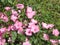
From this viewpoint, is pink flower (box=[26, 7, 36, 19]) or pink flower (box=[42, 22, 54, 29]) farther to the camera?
pink flower (box=[26, 7, 36, 19])

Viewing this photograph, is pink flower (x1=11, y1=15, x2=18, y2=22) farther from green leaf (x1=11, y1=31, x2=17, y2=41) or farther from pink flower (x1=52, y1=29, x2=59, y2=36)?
pink flower (x1=52, y1=29, x2=59, y2=36)

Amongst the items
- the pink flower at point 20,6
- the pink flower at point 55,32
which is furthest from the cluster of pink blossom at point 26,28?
the pink flower at point 20,6

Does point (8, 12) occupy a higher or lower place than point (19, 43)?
higher

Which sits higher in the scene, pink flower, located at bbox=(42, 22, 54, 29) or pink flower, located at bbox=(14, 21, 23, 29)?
pink flower, located at bbox=(14, 21, 23, 29)

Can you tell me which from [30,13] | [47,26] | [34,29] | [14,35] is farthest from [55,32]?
[14,35]

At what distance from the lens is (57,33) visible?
391 centimetres

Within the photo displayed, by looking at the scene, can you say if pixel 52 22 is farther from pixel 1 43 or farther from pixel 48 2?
pixel 1 43

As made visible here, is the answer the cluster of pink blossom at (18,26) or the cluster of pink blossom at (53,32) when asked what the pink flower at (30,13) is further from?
the cluster of pink blossom at (53,32)

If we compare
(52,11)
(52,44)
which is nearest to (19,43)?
(52,44)

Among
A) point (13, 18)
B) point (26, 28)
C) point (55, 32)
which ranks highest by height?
point (13, 18)

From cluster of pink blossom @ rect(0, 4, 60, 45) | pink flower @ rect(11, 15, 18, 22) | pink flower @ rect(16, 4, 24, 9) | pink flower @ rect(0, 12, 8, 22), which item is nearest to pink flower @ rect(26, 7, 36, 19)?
cluster of pink blossom @ rect(0, 4, 60, 45)

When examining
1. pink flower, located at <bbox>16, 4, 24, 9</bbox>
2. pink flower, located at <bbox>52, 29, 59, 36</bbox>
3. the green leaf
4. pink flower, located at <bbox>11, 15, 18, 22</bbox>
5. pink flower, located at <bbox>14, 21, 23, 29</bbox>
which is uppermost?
pink flower, located at <bbox>16, 4, 24, 9</bbox>

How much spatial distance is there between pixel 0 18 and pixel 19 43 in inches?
19.8

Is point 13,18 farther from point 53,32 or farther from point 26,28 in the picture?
point 53,32
